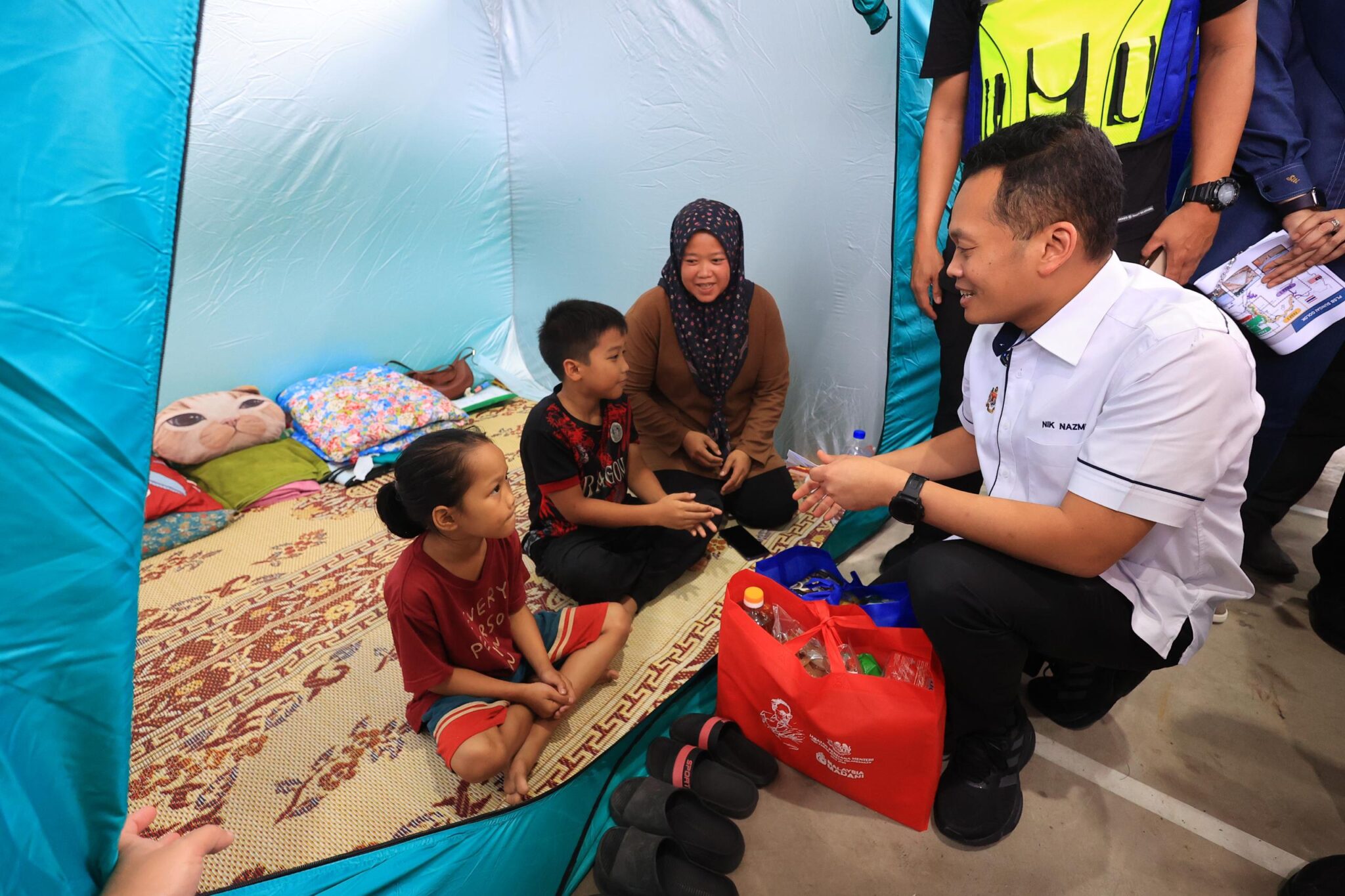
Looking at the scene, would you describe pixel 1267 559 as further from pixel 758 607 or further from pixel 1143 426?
pixel 758 607

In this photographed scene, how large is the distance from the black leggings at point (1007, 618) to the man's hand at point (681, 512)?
50cm

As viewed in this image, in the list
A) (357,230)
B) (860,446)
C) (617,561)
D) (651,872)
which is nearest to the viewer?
(651,872)

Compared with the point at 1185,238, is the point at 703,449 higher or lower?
lower

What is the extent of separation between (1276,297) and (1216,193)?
23 cm

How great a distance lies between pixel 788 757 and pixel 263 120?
8.09ft

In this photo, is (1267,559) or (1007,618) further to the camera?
(1267,559)

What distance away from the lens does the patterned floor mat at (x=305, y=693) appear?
1.08 m

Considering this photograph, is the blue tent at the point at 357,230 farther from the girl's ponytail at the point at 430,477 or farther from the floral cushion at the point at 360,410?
the girl's ponytail at the point at 430,477

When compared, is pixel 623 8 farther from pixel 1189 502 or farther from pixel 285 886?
pixel 285 886

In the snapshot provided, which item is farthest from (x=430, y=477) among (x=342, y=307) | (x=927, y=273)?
(x=342, y=307)

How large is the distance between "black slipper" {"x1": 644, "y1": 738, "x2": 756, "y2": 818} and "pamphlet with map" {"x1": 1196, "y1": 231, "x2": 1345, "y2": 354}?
4.13 ft

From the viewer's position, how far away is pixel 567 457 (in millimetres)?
1423

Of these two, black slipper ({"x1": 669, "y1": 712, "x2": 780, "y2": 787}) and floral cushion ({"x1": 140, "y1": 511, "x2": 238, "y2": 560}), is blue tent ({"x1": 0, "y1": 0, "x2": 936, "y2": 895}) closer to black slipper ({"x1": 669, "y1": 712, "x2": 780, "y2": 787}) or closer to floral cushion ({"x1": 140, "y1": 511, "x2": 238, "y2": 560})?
black slipper ({"x1": 669, "y1": 712, "x2": 780, "y2": 787})

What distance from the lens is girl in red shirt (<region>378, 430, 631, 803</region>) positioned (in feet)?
3.34
